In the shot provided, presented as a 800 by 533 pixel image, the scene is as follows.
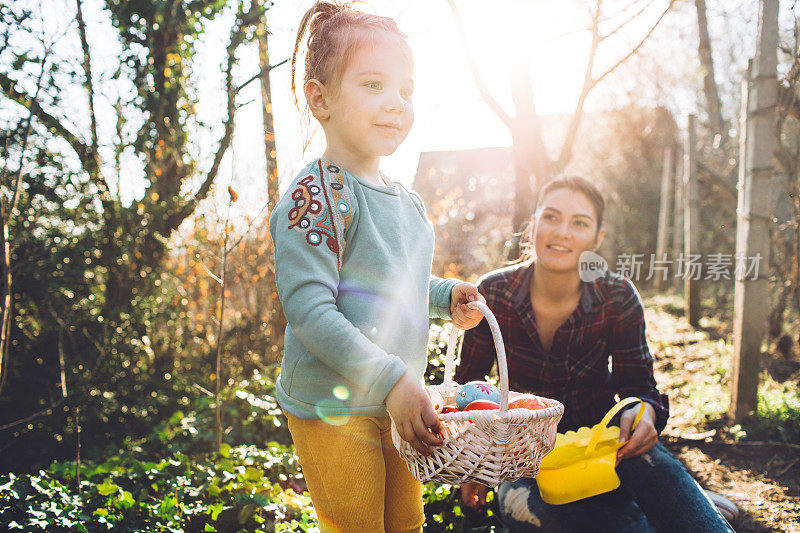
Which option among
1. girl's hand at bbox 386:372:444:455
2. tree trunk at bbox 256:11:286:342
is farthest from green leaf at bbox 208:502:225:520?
tree trunk at bbox 256:11:286:342

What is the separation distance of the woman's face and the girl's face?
1282mm

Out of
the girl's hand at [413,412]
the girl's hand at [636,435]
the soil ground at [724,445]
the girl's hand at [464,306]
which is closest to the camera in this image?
the girl's hand at [413,412]

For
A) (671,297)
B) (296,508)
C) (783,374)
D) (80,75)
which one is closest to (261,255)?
(80,75)

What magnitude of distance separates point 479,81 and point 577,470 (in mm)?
3154

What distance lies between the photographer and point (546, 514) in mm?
2215

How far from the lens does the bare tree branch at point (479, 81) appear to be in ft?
13.9

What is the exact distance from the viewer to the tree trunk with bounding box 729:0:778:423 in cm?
388

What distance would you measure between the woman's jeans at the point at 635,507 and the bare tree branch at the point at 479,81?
9.31ft

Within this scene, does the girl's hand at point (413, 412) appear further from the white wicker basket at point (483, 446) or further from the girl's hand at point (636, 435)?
the girl's hand at point (636, 435)

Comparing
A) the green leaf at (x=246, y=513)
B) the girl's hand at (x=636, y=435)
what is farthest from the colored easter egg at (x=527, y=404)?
the green leaf at (x=246, y=513)

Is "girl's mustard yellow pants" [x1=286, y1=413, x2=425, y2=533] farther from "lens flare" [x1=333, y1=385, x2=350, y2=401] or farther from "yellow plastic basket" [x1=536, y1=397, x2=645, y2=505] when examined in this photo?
"yellow plastic basket" [x1=536, y1=397, x2=645, y2=505]

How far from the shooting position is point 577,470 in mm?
2098

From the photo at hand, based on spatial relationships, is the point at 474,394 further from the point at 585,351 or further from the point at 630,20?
the point at 630,20

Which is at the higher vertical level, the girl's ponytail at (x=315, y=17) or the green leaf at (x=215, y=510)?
the girl's ponytail at (x=315, y=17)
